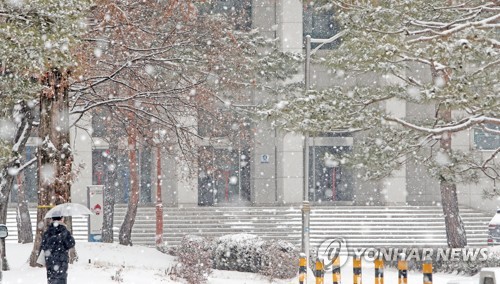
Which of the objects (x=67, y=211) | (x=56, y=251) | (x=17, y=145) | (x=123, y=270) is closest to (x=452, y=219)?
(x=123, y=270)

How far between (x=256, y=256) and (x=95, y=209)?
6392 mm

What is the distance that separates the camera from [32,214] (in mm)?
40250

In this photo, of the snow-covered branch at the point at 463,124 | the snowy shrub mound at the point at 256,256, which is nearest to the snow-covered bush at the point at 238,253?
the snowy shrub mound at the point at 256,256

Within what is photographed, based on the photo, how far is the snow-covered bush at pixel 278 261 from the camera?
22.6 meters

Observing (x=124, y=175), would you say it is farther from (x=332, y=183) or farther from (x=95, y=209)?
(x=95, y=209)

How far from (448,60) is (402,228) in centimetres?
2194

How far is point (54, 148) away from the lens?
17766 mm

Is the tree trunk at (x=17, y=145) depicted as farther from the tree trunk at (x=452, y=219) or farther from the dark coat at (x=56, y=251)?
the tree trunk at (x=452, y=219)

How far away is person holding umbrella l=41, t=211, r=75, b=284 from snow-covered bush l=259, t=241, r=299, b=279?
30.3 feet

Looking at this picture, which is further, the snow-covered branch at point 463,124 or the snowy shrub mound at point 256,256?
the snowy shrub mound at point 256,256

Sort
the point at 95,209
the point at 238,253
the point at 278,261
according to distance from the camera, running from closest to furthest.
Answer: the point at 278,261 < the point at 238,253 < the point at 95,209

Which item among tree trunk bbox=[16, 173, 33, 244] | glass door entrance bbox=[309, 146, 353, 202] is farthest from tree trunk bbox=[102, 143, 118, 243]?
glass door entrance bbox=[309, 146, 353, 202]

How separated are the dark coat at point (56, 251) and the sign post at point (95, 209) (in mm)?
12613

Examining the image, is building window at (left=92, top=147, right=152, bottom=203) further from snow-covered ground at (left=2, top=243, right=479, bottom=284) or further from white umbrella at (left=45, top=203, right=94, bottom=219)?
white umbrella at (left=45, top=203, right=94, bottom=219)
